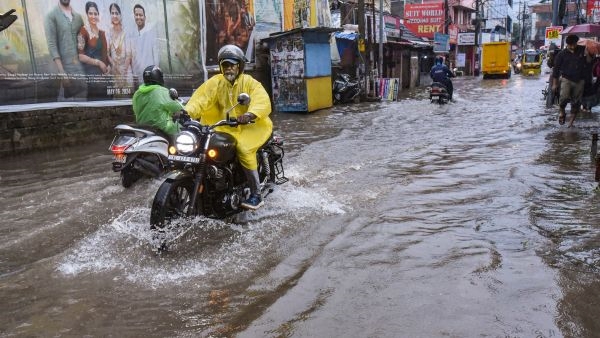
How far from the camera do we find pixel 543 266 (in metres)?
3.81

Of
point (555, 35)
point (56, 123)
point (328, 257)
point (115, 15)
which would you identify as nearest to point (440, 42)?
point (555, 35)

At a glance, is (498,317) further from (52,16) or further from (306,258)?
(52,16)

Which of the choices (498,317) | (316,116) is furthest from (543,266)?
(316,116)

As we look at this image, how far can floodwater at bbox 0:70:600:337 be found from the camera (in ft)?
10.2

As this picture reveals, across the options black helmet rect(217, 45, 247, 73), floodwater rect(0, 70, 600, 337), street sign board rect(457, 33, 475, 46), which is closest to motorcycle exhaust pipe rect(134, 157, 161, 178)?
floodwater rect(0, 70, 600, 337)

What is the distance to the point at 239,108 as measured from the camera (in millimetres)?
5184

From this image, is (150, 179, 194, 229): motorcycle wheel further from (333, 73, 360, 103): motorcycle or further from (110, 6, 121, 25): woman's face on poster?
(333, 73, 360, 103): motorcycle

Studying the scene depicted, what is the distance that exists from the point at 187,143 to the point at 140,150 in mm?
1833

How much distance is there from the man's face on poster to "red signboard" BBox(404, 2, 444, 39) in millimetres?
36617

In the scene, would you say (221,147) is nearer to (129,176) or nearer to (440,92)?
(129,176)

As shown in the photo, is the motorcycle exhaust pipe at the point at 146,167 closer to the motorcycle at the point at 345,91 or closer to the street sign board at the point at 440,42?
the motorcycle at the point at 345,91

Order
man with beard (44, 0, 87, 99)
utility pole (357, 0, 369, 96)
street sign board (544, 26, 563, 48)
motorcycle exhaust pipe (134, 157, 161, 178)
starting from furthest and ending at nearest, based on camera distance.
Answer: street sign board (544, 26, 563, 48), utility pole (357, 0, 369, 96), man with beard (44, 0, 87, 99), motorcycle exhaust pipe (134, 157, 161, 178)

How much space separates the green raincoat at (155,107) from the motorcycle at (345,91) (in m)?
13.2

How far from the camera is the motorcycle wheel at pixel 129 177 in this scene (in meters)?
6.20
